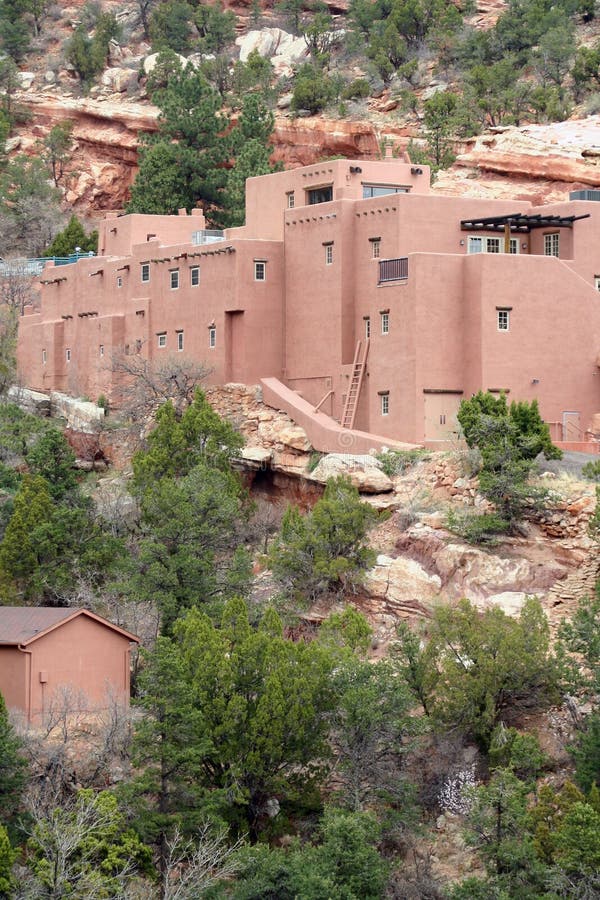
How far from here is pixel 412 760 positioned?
4694cm

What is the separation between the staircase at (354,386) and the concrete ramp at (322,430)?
0.36m

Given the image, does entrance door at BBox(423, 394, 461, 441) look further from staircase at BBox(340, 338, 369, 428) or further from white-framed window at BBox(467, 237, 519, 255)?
white-framed window at BBox(467, 237, 519, 255)

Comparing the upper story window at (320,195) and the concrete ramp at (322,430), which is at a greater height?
the upper story window at (320,195)

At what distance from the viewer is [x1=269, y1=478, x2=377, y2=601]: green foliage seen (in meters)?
52.4

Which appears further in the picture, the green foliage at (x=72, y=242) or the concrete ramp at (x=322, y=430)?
the green foliage at (x=72, y=242)

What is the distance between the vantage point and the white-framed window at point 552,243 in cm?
6113

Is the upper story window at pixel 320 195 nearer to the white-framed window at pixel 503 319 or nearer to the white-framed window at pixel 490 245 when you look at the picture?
the white-framed window at pixel 490 245

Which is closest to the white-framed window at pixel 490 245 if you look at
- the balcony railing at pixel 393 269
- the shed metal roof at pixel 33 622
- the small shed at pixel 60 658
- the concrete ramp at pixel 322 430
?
the balcony railing at pixel 393 269

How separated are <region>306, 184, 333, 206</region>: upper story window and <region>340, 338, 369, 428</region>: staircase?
5932 millimetres

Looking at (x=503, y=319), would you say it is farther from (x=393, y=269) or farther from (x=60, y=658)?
(x=60, y=658)

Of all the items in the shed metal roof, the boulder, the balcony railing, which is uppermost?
the balcony railing

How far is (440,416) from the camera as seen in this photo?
189 ft

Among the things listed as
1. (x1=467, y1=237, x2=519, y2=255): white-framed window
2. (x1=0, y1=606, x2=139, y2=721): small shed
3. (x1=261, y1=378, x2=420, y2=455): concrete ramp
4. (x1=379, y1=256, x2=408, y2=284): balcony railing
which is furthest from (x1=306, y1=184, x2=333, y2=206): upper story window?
(x1=0, y1=606, x2=139, y2=721): small shed

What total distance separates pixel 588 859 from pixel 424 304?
68.8 ft
